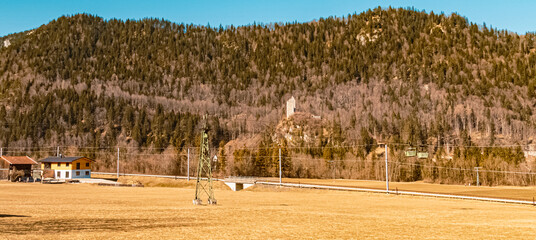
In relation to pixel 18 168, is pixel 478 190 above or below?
below

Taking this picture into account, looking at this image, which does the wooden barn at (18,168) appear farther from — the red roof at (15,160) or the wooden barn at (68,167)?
the wooden barn at (68,167)

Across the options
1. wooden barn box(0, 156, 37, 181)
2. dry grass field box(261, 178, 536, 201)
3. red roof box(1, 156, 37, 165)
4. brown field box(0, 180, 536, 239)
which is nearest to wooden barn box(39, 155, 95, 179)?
wooden barn box(0, 156, 37, 181)

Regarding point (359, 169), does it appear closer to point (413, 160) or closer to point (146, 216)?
point (413, 160)

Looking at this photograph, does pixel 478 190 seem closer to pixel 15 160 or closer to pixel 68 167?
pixel 68 167

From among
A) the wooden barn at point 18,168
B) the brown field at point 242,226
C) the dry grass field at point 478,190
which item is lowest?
the dry grass field at point 478,190

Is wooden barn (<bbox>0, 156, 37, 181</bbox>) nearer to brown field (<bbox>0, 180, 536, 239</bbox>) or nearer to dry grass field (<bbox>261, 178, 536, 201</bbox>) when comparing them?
dry grass field (<bbox>261, 178, 536, 201</bbox>)

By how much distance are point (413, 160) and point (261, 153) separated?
4535cm

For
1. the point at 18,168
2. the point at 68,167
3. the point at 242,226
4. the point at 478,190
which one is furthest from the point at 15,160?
the point at 478,190

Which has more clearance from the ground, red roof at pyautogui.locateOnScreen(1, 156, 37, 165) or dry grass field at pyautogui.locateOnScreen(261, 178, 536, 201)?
red roof at pyautogui.locateOnScreen(1, 156, 37, 165)

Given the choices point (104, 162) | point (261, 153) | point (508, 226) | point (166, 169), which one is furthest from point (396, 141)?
point (508, 226)

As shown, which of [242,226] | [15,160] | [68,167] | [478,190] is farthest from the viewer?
[68,167]

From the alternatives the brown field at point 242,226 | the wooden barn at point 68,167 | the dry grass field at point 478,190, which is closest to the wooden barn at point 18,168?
the wooden barn at point 68,167

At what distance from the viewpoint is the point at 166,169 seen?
169750 millimetres

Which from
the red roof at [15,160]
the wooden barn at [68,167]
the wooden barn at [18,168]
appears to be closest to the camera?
the wooden barn at [18,168]
